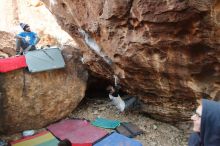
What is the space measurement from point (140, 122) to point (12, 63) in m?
3.40

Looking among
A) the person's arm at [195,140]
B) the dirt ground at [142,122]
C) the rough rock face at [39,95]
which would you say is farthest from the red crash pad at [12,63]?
the person's arm at [195,140]

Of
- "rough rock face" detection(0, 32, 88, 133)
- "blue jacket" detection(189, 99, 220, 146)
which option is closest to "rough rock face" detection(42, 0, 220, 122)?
"rough rock face" detection(0, 32, 88, 133)

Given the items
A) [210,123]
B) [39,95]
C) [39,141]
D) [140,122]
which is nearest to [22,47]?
[39,95]

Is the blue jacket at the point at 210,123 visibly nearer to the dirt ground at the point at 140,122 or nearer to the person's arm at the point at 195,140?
the person's arm at the point at 195,140

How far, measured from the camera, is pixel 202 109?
6.93ft

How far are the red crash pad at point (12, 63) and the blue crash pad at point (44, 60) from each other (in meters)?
0.13

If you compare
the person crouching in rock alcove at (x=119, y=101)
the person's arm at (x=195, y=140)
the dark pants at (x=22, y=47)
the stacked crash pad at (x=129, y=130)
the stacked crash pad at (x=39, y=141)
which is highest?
the dark pants at (x=22, y=47)

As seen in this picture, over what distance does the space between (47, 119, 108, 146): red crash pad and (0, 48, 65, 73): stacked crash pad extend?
4.70 ft

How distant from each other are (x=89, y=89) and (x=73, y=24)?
2.84m

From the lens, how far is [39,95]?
698cm

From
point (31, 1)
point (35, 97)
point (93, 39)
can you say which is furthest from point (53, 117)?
point (31, 1)

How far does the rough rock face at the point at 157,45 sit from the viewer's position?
14.8 feet

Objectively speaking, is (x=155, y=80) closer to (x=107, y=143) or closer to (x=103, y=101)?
(x=107, y=143)

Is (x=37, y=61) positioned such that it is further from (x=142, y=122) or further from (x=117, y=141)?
(x=142, y=122)
